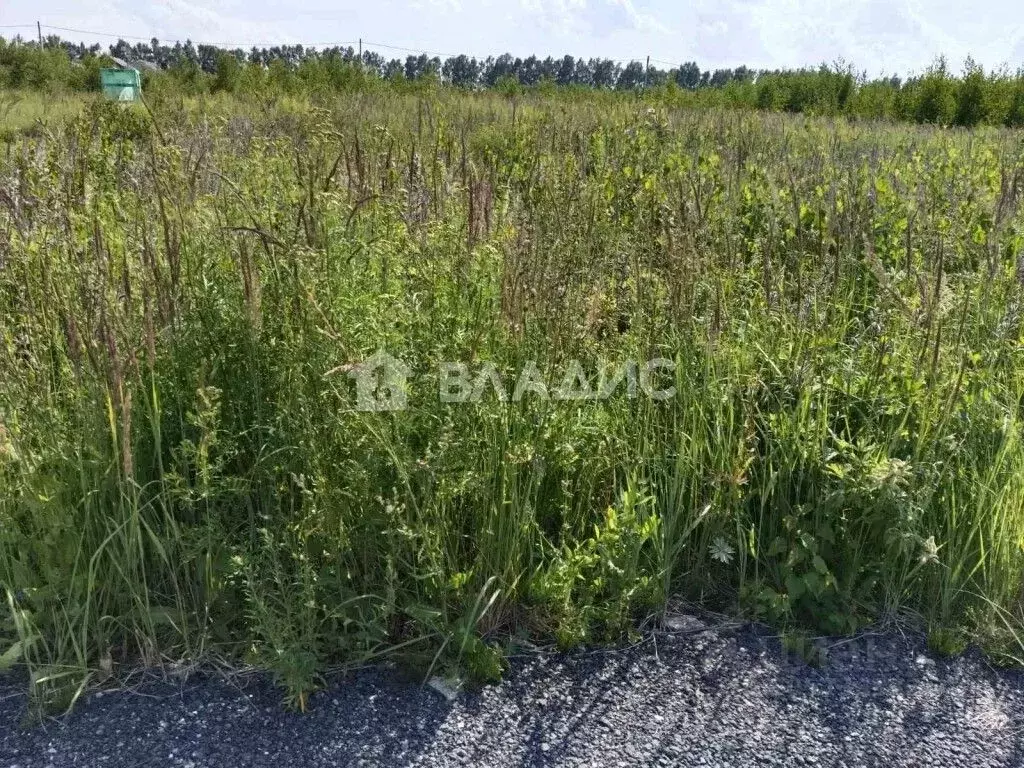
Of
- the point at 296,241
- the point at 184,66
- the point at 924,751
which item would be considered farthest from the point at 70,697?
the point at 184,66

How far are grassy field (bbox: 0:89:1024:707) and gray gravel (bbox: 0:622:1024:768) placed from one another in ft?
0.28

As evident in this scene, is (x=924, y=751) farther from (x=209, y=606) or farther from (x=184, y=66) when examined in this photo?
(x=184, y=66)

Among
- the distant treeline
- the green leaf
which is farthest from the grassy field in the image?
the distant treeline

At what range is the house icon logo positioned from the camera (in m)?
2.17

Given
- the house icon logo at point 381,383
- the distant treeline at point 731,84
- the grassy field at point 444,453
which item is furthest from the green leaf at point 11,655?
the distant treeline at point 731,84

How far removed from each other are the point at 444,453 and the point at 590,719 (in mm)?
775

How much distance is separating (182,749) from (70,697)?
38 centimetres

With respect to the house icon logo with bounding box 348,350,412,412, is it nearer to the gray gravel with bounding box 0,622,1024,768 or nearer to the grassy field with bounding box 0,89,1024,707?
the grassy field with bounding box 0,89,1024,707

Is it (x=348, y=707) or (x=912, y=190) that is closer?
(x=348, y=707)

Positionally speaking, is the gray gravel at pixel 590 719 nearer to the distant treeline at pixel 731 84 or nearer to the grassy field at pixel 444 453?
the grassy field at pixel 444 453

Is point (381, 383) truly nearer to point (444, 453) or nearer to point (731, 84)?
point (444, 453)

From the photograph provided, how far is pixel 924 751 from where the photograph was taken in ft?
6.58

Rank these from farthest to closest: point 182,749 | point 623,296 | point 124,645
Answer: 1. point 623,296
2. point 124,645
3. point 182,749

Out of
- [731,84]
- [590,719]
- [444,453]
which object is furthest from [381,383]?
[731,84]
